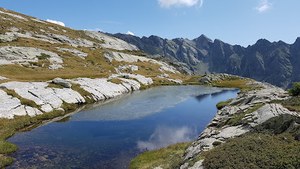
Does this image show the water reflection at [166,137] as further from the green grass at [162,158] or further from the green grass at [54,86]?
the green grass at [54,86]

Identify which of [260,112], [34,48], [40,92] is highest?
[34,48]

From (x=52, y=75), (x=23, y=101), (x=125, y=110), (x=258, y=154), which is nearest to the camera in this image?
(x=258, y=154)

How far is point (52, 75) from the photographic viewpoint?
90.8m

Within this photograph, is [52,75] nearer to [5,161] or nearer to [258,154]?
[5,161]

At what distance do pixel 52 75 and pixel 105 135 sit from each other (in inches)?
2176

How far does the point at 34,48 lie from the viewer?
126750 millimetres

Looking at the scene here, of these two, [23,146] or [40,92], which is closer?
[23,146]

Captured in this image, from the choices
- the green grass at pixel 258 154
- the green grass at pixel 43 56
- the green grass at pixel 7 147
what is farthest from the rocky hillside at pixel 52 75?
the green grass at pixel 258 154

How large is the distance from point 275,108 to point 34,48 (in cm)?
11731

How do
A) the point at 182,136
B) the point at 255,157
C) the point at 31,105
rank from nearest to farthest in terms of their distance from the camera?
the point at 255,157 → the point at 182,136 → the point at 31,105

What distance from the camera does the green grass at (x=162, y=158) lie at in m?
28.7

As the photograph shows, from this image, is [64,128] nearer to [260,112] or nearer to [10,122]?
[10,122]

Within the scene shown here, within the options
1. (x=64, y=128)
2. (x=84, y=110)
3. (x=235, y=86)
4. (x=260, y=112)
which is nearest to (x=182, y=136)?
(x=260, y=112)

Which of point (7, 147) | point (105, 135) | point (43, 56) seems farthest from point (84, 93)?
point (43, 56)
